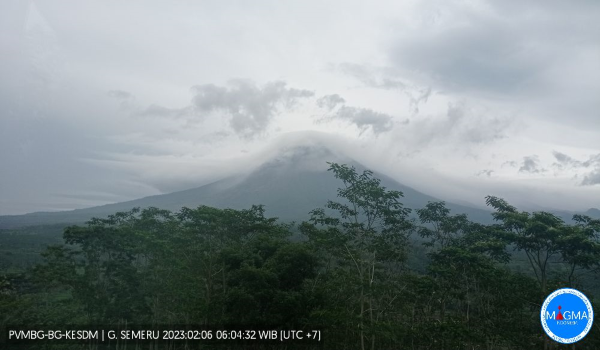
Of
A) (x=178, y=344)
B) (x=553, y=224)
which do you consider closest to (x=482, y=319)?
(x=553, y=224)

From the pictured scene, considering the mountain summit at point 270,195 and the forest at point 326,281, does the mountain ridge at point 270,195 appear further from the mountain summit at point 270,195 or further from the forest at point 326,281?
the forest at point 326,281

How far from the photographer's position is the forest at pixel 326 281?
11.6 meters

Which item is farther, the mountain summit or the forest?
the mountain summit

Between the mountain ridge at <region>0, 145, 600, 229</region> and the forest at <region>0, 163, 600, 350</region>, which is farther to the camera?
the mountain ridge at <region>0, 145, 600, 229</region>

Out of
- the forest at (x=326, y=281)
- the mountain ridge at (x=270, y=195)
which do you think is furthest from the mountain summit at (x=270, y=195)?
the forest at (x=326, y=281)

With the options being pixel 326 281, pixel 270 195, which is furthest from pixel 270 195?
pixel 326 281

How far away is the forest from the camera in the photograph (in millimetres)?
11609

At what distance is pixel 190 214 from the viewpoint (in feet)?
54.0

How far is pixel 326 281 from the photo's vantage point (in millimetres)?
13984

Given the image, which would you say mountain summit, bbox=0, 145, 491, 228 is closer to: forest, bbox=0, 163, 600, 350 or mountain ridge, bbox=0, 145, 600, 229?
mountain ridge, bbox=0, 145, 600, 229

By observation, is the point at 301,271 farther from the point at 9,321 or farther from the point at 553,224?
the point at 9,321

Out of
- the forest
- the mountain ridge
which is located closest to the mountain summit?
the mountain ridge

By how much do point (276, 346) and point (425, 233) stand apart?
10917 mm

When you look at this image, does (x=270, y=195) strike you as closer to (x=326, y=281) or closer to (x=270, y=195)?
(x=270, y=195)
